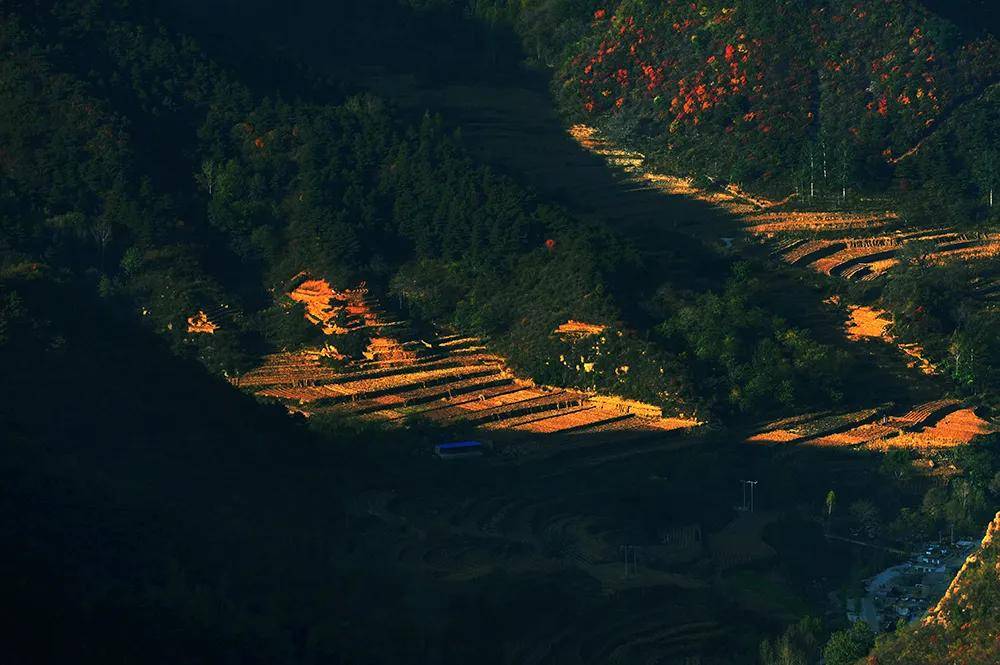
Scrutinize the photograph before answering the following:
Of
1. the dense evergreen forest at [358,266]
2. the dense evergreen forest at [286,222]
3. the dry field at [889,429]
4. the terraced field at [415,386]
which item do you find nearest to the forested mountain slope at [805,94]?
the dense evergreen forest at [358,266]

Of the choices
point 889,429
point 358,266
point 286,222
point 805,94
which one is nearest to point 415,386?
point 358,266

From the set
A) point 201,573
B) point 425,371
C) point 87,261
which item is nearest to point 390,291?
point 425,371

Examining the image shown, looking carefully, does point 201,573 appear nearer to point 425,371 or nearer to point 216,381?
point 216,381

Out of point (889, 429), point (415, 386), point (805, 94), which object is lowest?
point (889, 429)

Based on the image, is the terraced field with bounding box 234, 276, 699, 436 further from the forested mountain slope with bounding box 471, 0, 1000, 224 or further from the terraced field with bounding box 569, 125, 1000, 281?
the forested mountain slope with bounding box 471, 0, 1000, 224

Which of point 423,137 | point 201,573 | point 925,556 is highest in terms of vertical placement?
point 423,137

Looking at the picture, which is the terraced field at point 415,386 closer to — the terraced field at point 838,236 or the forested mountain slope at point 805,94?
the terraced field at point 838,236

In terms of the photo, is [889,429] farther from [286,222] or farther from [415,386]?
[286,222]

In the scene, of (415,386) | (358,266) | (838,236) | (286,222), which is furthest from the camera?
(838,236)
